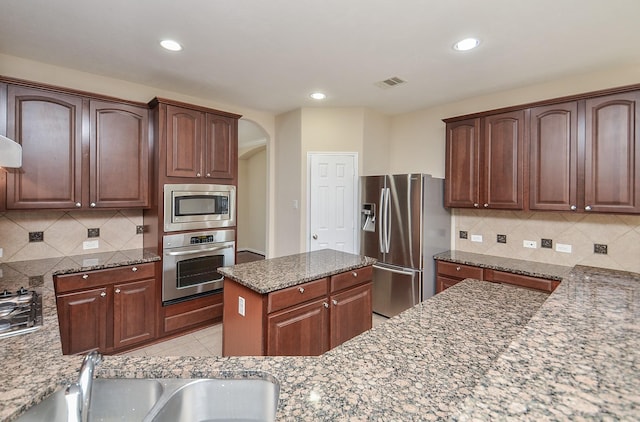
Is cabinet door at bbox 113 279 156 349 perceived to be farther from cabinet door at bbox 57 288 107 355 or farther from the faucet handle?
the faucet handle

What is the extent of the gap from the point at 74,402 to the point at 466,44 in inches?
114

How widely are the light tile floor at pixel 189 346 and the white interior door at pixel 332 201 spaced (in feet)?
5.11

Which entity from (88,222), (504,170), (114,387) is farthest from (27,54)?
(504,170)

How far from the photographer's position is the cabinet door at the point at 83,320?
8.13 feet

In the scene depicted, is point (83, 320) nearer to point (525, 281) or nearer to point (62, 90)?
point (62, 90)

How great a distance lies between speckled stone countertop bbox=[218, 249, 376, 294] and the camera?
202 centimetres

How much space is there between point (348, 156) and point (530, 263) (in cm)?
234

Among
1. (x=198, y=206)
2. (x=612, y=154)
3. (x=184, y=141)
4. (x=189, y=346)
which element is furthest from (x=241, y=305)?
(x=612, y=154)

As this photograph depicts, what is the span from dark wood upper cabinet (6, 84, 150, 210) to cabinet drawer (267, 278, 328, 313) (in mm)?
1949

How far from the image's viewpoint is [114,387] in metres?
1.00

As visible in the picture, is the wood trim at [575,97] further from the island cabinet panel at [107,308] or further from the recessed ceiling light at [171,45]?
the island cabinet panel at [107,308]

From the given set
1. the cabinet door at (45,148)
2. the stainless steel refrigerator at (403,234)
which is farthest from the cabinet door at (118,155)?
the stainless steel refrigerator at (403,234)

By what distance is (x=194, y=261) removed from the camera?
3.23m

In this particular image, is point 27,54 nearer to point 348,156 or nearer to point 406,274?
point 348,156
